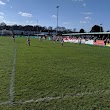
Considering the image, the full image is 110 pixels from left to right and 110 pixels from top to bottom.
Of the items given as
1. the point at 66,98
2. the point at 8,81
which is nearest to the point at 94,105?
the point at 66,98

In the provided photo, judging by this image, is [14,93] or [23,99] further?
[14,93]

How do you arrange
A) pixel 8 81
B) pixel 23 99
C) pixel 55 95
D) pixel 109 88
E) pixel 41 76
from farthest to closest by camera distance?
pixel 41 76
pixel 8 81
pixel 109 88
pixel 55 95
pixel 23 99

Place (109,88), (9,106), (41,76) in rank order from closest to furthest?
(9,106) → (109,88) → (41,76)

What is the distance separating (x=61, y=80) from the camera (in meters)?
8.96

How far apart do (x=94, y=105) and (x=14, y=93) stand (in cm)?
235

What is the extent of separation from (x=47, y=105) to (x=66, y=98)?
80 centimetres

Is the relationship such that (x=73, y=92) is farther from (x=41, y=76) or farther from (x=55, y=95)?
(x=41, y=76)

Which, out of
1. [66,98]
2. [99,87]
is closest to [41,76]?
[99,87]

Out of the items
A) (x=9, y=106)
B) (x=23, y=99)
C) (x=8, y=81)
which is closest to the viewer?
(x=9, y=106)

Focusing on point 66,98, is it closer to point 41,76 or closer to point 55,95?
point 55,95

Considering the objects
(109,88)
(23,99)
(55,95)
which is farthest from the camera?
(109,88)

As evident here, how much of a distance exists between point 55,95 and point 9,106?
1514mm

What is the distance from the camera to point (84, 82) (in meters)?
8.74

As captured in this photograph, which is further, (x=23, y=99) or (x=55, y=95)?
(x=55, y=95)
